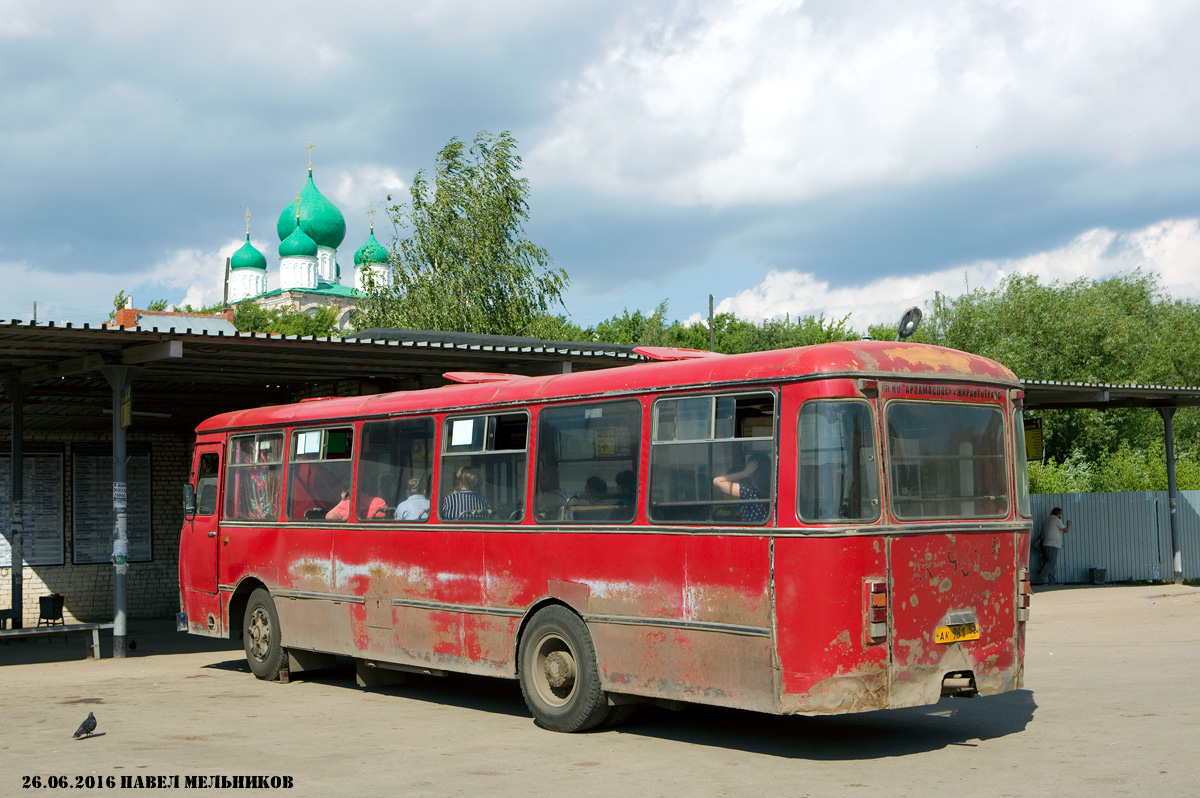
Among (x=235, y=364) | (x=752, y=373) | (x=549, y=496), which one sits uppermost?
(x=235, y=364)

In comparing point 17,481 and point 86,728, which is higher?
point 17,481

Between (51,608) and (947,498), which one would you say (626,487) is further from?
(51,608)

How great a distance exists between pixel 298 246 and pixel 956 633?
8115 centimetres

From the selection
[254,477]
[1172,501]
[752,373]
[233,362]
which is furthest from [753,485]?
→ [1172,501]

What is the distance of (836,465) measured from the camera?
8055 mm

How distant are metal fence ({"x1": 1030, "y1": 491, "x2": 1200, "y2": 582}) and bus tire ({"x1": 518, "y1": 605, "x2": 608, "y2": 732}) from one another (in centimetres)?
1870

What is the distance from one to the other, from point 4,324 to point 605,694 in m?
7.55

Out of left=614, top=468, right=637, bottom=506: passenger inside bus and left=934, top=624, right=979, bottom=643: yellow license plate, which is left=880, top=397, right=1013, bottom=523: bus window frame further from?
left=614, top=468, right=637, bottom=506: passenger inside bus

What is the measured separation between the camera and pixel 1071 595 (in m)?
23.1

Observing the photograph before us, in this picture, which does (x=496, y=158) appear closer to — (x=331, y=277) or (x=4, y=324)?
(x=4, y=324)

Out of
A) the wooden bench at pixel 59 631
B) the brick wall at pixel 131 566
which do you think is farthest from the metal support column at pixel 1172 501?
the wooden bench at pixel 59 631

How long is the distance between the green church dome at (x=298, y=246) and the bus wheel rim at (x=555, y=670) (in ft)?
259

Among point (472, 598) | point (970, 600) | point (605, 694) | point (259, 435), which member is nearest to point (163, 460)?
point (259, 435)

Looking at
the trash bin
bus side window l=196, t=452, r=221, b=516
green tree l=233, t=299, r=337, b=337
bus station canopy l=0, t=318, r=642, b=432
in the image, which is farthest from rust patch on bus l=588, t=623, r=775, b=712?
green tree l=233, t=299, r=337, b=337
